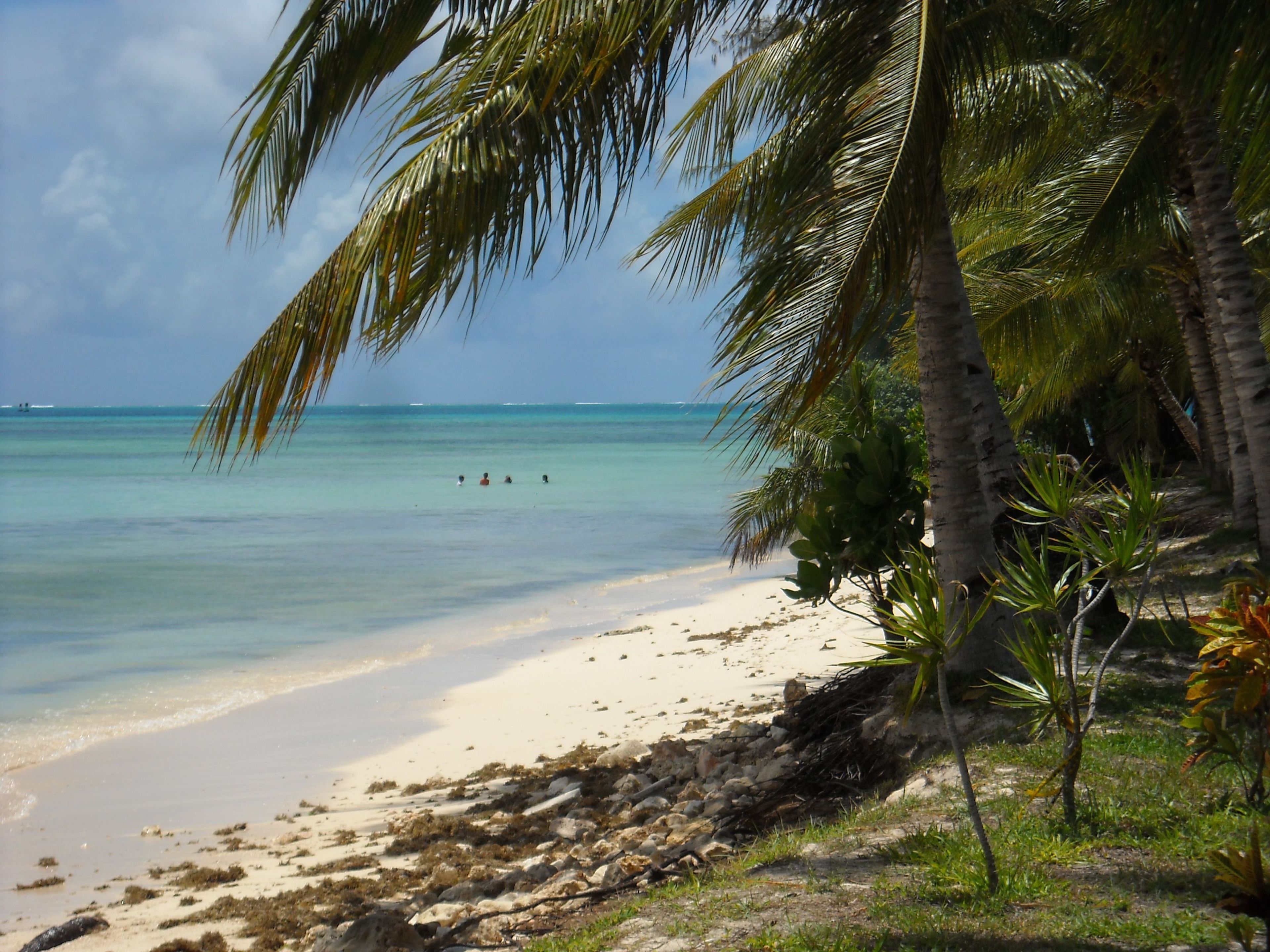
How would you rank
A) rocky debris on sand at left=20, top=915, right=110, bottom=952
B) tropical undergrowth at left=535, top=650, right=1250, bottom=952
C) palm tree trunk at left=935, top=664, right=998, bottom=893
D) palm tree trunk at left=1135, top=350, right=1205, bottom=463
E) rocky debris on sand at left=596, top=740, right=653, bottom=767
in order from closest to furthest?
tropical undergrowth at left=535, top=650, right=1250, bottom=952, palm tree trunk at left=935, top=664, right=998, bottom=893, rocky debris on sand at left=20, top=915, right=110, bottom=952, rocky debris on sand at left=596, top=740, right=653, bottom=767, palm tree trunk at left=1135, top=350, right=1205, bottom=463

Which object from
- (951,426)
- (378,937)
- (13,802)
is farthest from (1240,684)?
(13,802)

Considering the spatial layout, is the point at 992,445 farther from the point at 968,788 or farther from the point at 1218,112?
the point at 968,788

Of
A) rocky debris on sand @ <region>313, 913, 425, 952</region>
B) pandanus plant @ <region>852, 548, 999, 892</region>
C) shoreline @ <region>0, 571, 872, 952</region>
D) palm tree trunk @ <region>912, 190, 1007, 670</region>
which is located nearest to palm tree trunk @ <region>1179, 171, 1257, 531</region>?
palm tree trunk @ <region>912, 190, 1007, 670</region>

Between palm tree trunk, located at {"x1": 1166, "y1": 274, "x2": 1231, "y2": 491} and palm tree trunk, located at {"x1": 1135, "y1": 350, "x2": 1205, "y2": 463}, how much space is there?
90.4 inches

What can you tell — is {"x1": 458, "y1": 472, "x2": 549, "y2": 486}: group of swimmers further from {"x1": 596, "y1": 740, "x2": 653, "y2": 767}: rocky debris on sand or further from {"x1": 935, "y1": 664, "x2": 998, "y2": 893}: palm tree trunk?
{"x1": 935, "y1": 664, "x2": 998, "y2": 893}: palm tree trunk

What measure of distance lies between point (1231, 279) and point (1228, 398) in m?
2.77

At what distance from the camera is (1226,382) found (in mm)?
9922

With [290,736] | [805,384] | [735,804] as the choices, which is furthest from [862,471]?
[290,736]

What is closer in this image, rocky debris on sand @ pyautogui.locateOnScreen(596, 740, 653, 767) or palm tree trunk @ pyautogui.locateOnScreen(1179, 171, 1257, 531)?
rocky debris on sand @ pyautogui.locateOnScreen(596, 740, 653, 767)

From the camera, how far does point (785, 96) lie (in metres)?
5.16

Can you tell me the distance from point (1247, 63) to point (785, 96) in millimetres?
2035

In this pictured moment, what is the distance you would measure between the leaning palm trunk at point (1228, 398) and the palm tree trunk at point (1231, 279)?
0.93 ft

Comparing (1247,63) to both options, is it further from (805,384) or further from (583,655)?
(583,655)

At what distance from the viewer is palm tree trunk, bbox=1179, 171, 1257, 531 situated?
345 inches
